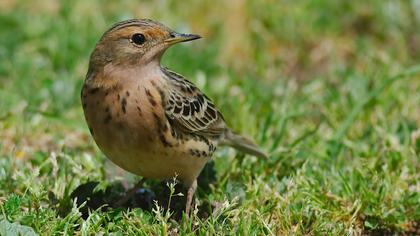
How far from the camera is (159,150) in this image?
5.62m

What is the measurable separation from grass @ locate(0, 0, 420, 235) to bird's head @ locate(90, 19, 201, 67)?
2.61 ft

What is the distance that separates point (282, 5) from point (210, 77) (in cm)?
162

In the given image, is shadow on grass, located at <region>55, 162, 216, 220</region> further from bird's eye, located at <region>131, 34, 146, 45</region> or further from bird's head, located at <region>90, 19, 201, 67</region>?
bird's eye, located at <region>131, 34, 146, 45</region>

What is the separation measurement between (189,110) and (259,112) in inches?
80.1

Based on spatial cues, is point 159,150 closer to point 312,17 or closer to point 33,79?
point 33,79

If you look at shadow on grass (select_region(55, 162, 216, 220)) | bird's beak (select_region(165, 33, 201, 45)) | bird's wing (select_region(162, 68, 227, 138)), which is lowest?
shadow on grass (select_region(55, 162, 216, 220))

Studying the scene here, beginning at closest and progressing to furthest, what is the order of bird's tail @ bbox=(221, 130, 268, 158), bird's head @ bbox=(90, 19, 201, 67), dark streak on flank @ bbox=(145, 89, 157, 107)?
dark streak on flank @ bbox=(145, 89, 157, 107) → bird's head @ bbox=(90, 19, 201, 67) → bird's tail @ bbox=(221, 130, 268, 158)

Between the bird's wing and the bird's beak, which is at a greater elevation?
the bird's beak

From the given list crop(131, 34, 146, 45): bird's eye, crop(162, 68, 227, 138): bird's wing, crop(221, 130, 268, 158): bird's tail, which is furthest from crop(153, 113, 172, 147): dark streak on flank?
crop(221, 130, 268, 158): bird's tail

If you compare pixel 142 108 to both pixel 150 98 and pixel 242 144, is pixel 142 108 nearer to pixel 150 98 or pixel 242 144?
pixel 150 98

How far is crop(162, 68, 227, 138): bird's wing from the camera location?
586cm

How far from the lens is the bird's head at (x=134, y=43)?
581cm

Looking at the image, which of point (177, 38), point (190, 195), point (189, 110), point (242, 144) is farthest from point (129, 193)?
point (177, 38)

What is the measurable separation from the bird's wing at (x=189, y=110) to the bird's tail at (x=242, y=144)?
120 mm
